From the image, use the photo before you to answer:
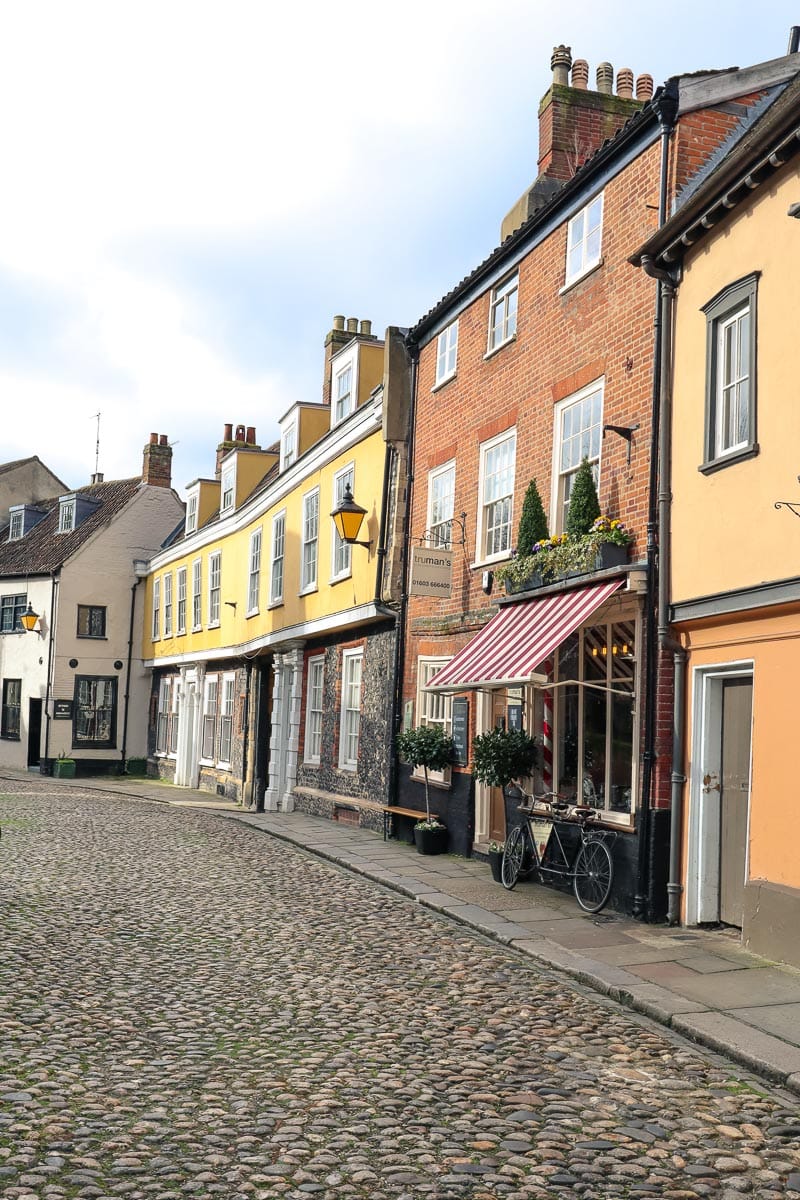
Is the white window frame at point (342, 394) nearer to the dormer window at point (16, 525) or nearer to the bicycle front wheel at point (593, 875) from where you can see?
the bicycle front wheel at point (593, 875)

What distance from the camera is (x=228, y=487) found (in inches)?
1214

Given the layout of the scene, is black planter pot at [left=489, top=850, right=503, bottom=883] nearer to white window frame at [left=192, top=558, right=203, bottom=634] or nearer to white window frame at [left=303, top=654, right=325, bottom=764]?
white window frame at [left=303, top=654, right=325, bottom=764]

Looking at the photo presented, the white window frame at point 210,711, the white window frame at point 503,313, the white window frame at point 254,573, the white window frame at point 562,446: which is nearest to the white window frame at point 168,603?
the white window frame at point 210,711

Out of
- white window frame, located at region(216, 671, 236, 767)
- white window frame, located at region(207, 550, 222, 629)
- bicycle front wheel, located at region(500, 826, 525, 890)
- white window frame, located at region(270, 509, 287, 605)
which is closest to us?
bicycle front wheel, located at region(500, 826, 525, 890)

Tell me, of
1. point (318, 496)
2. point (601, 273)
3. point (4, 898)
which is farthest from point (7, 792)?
point (601, 273)

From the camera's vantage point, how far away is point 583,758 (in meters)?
12.8

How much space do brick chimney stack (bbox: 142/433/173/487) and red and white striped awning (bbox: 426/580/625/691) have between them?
26.4m

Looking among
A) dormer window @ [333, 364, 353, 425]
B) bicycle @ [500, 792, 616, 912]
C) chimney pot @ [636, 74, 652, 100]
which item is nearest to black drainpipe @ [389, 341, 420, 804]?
dormer window @ [333, 364, 353, 425]

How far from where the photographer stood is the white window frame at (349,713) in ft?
68.0

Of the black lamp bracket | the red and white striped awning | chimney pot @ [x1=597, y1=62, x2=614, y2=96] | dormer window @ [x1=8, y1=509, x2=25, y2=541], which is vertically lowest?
the red and white striped awning

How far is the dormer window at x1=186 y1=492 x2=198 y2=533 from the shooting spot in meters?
33.8

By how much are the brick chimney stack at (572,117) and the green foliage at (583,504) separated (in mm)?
5303

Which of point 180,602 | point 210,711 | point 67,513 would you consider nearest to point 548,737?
point 210,711

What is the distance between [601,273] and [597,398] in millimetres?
1380
